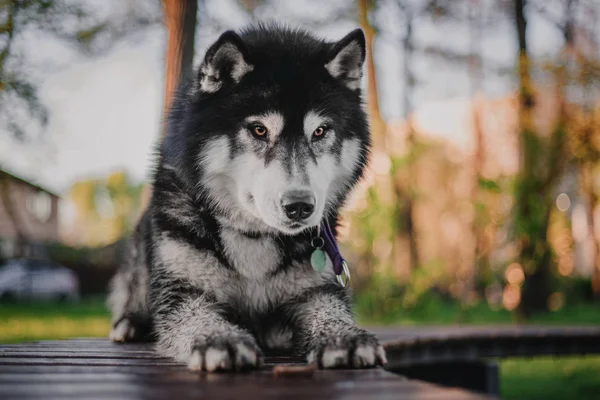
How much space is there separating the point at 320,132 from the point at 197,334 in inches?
43.8

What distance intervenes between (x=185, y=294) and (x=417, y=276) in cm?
914

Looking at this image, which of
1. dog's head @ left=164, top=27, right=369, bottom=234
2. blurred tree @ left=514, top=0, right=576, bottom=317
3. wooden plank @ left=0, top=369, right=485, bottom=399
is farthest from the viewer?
blurred tree @ left=514, top=0, right=576, bottom=317

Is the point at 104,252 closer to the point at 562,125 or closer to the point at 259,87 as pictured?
the point at 562,125

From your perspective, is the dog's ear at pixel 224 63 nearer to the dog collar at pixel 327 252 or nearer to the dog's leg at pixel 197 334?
the dog collar at pixel 327 252

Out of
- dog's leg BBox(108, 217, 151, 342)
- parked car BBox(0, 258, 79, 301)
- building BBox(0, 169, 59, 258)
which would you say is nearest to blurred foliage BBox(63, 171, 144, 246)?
building BBox(0, 169, 59, 258)

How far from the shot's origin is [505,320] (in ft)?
44.1

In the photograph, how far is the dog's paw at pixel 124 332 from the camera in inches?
145

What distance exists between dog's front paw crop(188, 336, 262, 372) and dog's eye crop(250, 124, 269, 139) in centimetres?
96

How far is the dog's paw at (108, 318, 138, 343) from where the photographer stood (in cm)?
369

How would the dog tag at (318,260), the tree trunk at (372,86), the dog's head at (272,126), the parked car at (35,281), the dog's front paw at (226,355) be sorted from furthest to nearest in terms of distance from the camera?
the parked car at (35,281) < the tree trunk at (372,86) < the dog tag at (318,260) < the dog's head at (272,126) < the dog's front paw at (226,355)

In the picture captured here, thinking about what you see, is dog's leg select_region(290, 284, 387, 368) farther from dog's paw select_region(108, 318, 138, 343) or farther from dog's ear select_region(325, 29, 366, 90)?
dog's paw select_region(108, 318, 138, 343)

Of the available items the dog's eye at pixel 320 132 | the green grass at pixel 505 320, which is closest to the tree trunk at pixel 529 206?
the green grass at pixel 505 320

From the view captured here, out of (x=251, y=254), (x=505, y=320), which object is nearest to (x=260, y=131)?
(x=251, y=254)

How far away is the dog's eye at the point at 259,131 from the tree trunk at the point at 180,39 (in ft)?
16.9
